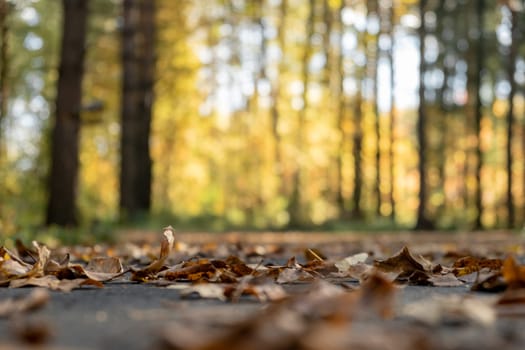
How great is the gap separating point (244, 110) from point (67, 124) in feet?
108

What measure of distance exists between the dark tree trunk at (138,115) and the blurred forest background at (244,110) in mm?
52

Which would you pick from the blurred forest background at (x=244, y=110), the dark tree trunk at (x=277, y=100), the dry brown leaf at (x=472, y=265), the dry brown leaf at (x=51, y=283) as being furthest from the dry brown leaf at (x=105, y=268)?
the dark tree trunk at (x=277, y=100)

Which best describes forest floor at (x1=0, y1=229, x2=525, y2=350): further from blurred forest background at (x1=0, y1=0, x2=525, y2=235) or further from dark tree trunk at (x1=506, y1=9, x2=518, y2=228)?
dark tree trunk at (x1=506, y1=9, x2=518, y2=228)

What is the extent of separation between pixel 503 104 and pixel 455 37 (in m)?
15.8

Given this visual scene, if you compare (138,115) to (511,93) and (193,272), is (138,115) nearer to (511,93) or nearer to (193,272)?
(511,93)

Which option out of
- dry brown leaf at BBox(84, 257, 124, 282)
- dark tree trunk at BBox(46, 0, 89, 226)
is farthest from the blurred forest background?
dry brown leaf at BBox(84, 257, 124, 282)

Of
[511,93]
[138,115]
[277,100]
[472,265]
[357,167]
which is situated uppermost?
[277,100]

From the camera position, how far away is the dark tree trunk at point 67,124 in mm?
14422

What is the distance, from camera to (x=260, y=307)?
2.80m

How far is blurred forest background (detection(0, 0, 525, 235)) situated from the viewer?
51.9 feet

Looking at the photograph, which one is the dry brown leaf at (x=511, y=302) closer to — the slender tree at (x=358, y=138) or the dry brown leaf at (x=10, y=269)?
the dry brown leaf at (x=10, y=269)

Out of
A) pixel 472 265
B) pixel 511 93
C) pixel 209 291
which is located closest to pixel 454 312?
pixel 209 291

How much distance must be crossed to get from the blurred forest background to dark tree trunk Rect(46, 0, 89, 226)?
23mm

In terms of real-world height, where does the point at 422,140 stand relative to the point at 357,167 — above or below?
above
